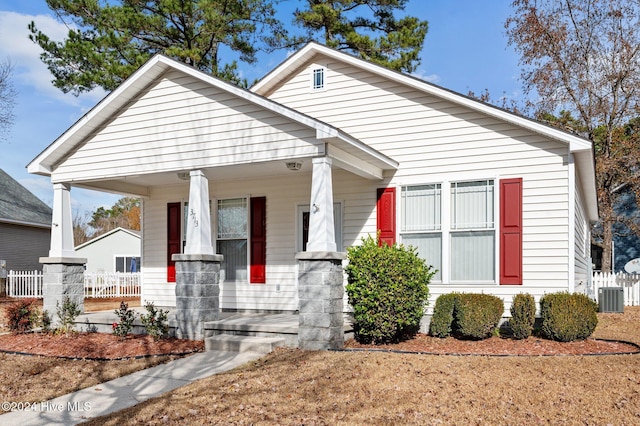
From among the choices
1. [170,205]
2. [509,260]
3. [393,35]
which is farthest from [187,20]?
[509,260]

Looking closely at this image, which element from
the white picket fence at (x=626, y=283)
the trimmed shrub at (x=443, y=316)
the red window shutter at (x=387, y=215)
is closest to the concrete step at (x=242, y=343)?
the trimmed shrub at (x=443, y=316)

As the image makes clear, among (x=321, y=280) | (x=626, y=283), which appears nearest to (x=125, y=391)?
(x=321, y=280)

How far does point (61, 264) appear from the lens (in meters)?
10.7

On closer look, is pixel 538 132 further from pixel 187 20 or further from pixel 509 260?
pixel 187 20

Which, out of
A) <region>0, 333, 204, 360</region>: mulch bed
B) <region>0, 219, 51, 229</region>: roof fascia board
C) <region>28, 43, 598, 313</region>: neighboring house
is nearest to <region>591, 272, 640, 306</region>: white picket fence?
<region>28, 43, 598, 313</region>: neighboring house

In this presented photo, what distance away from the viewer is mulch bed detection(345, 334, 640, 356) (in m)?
7.93

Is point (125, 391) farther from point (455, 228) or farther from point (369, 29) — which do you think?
point (369, 29)

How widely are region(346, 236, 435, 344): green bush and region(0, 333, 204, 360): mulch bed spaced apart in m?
2.58

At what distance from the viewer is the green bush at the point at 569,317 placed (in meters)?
8.46

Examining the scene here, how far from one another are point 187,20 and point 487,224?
52.2 feet

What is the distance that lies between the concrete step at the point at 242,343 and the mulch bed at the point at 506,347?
3.80ft

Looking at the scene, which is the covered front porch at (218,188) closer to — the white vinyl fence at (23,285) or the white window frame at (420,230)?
the white window frame at (420,230)

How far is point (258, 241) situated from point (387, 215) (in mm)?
2842

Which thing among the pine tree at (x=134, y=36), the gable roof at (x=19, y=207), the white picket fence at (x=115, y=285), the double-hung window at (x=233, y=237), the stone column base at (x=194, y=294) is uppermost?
the pine tree at (x=134, y=36)
